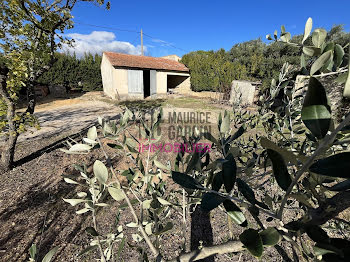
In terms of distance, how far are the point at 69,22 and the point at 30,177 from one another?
4.19 m

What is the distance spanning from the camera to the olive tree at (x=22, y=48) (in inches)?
130

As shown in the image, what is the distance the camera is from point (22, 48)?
358cm

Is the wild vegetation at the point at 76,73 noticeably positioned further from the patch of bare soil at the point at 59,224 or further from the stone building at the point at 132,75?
the patch of bare soil at the point at 59,224

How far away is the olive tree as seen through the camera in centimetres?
330

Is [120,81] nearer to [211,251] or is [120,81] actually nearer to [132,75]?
[132,75]

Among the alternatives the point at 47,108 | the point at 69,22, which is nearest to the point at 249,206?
the point at 69,22

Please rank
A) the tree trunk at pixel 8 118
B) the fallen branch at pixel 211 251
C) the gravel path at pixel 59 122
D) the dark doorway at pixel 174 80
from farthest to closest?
the dark doorway at pixel 174 80 < the gravel path at pixel 59 122 < the tree trunk at pixel 8 118 < the fallen branch at pixel 211 251

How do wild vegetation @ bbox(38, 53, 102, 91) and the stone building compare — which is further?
wild vegetation @ bbox(38, 53, 102, 91)

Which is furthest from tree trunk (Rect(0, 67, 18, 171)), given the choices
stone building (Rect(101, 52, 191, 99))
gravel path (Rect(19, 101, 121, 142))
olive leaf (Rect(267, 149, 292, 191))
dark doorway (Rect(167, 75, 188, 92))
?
dark doorway (Rect(167, 75, 188, 92))

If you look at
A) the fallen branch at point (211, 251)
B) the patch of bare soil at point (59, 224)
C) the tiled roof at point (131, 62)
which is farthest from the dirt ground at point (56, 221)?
the tiled roof at point (131, 62)

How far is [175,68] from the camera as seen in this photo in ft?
55.2

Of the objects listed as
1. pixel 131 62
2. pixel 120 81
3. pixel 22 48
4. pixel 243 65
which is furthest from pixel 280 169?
pixel 243 65

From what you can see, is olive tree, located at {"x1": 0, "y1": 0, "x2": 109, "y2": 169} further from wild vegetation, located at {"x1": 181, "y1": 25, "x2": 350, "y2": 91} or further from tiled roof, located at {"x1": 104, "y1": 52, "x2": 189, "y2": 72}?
wild vegetation, located at {"x1": 181, "y1": 25, "x2": 350, "y2": 91}

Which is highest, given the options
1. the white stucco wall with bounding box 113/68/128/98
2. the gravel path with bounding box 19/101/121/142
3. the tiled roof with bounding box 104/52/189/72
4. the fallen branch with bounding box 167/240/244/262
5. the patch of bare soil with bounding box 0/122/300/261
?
the tiled roof with bounding box 104/52/189/72
